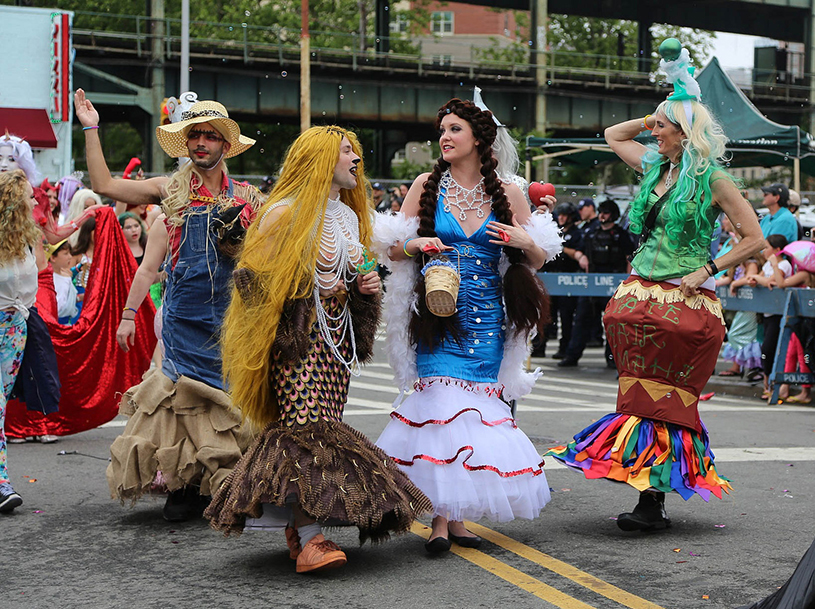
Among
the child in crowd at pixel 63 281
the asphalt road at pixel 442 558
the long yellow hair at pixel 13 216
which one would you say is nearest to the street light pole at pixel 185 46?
the child in crowd at pixel 63 281

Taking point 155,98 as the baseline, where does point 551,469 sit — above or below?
below

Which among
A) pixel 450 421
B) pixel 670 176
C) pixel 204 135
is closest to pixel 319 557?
pixel 450 421

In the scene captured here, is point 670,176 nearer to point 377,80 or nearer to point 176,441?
point 176,441

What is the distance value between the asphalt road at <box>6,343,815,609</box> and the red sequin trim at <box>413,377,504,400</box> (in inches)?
28.5

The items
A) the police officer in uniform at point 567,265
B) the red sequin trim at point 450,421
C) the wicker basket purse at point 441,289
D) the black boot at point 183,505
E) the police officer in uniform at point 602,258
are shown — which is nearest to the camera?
the wicker basket purse at point 441,289

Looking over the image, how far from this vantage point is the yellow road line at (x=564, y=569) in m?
4.60

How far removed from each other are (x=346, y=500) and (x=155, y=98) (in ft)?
112

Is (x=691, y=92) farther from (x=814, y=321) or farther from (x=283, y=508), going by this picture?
(x=814, y=321)

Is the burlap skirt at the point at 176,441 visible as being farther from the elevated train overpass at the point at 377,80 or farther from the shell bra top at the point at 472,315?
the elevated train overpass at the point at 377,80

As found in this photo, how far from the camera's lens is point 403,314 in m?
5.71

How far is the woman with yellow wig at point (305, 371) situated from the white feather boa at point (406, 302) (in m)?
0.43

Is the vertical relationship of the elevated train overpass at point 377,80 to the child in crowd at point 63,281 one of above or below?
above

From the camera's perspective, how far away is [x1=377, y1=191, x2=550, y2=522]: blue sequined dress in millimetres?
5305

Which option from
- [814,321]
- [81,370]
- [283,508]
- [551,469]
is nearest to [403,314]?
[283,508]
